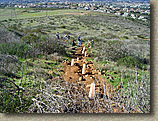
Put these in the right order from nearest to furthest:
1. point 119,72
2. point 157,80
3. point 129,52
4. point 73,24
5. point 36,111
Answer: point 36,111
point 157,80
point 119,72
point 129,52
point 73,24

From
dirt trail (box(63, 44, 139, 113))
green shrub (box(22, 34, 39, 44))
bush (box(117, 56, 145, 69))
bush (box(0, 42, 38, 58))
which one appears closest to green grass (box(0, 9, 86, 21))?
green shrub (box(22, 34, 39, 44))

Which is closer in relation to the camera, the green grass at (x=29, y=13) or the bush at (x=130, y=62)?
the bush at (x=130, y=62)

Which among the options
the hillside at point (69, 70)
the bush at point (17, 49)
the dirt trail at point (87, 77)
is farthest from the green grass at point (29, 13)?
the dirt trail at point (87, 77)

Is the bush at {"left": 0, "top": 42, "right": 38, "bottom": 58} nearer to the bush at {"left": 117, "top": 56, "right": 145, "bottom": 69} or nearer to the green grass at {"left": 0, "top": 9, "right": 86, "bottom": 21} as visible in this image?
the green grass at {"left": 0, "top": 9, "right": 86, "bottom": 21}

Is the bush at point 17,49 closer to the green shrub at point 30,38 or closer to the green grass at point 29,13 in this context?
the green shrub at point 30,38

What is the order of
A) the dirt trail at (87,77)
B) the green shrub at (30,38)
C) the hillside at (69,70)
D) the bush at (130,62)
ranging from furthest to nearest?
the green shrub at (30,38) → the bush at (130,62) → the dirt trail at (87,77) → the hillside at (69,70)

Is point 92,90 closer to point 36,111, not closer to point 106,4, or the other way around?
point 36,111

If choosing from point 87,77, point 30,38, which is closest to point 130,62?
point 87,77

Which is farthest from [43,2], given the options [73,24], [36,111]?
[36,111]

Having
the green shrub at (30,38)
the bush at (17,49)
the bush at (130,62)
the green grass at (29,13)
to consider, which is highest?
the green grass at (29,13)
